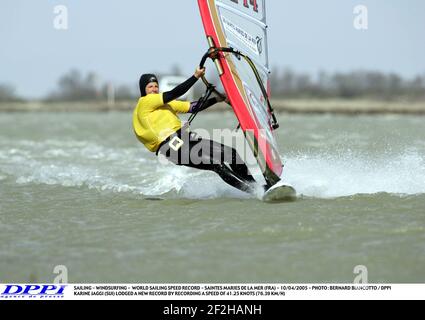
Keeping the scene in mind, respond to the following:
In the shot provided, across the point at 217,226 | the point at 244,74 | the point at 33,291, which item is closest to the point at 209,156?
the point at 244,74

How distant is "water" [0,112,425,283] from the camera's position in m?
4.53

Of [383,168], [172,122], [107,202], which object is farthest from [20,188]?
[383,168]

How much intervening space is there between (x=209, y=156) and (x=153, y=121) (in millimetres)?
664

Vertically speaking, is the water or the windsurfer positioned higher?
the windsurfer

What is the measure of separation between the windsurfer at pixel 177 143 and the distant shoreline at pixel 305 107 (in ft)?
68.0

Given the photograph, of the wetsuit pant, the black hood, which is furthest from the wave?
the black hood

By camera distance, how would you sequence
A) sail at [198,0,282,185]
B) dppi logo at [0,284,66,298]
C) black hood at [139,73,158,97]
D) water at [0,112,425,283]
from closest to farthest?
1. dppi logo at [0,284,66,298]
2. water at [0,112,425,283]
3. sail at [198,0,282,185]
4. black hood at [139,73,158,97]

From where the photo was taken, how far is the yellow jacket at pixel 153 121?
6902 mm

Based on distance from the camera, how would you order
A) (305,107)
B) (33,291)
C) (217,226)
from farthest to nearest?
(305,107), (217,226), (33,291)

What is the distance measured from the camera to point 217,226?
18.4 ft

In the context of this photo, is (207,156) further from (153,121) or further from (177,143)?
(153,121)

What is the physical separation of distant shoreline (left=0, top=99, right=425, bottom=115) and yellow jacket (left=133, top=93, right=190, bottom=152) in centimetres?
2097

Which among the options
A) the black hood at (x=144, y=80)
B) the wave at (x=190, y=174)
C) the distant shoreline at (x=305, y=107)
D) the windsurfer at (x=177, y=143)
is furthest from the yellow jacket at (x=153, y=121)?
the distant shoreline at (x=305, y=107)

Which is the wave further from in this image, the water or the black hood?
the black hood
